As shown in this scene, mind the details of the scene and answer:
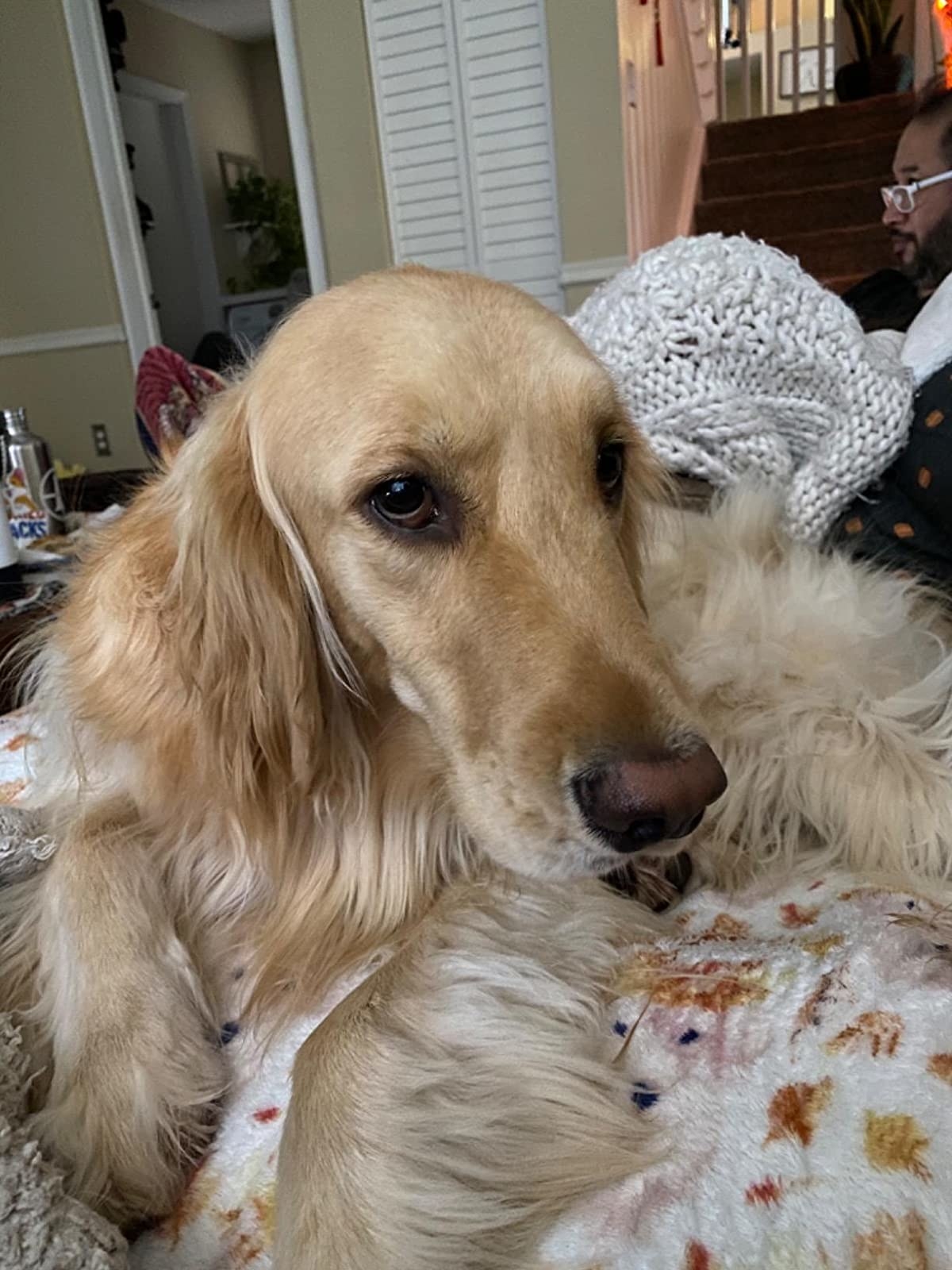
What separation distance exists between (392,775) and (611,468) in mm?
400

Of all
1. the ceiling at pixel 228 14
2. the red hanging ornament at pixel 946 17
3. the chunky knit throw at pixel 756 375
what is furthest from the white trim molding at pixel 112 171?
the chunky knit throw at pixel 756 375

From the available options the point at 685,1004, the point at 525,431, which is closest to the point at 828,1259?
the point at 685,1004

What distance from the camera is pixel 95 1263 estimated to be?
24.3 inches

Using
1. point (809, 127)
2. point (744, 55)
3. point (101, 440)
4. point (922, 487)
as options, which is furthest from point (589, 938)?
point (744, 55)

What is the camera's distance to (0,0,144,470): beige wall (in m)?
5.70

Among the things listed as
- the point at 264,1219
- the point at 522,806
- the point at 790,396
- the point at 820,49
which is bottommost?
the point at 264,1219

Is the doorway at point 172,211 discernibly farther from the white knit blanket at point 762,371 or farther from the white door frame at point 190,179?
the white knit blanket at point 762,371

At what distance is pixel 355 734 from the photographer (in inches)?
40.7

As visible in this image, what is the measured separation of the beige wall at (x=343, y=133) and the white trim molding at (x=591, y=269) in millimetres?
1101

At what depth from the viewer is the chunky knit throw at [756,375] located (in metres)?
1.40

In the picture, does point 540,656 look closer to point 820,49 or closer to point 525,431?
point 525,431

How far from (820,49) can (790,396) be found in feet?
31.5

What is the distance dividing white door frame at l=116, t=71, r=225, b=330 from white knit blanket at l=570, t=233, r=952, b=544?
7253mm

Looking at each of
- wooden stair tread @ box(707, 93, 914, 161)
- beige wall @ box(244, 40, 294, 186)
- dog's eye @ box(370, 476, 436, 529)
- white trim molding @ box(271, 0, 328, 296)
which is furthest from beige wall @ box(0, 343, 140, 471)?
dog's eye @ box(370, 476, 436, 529)
